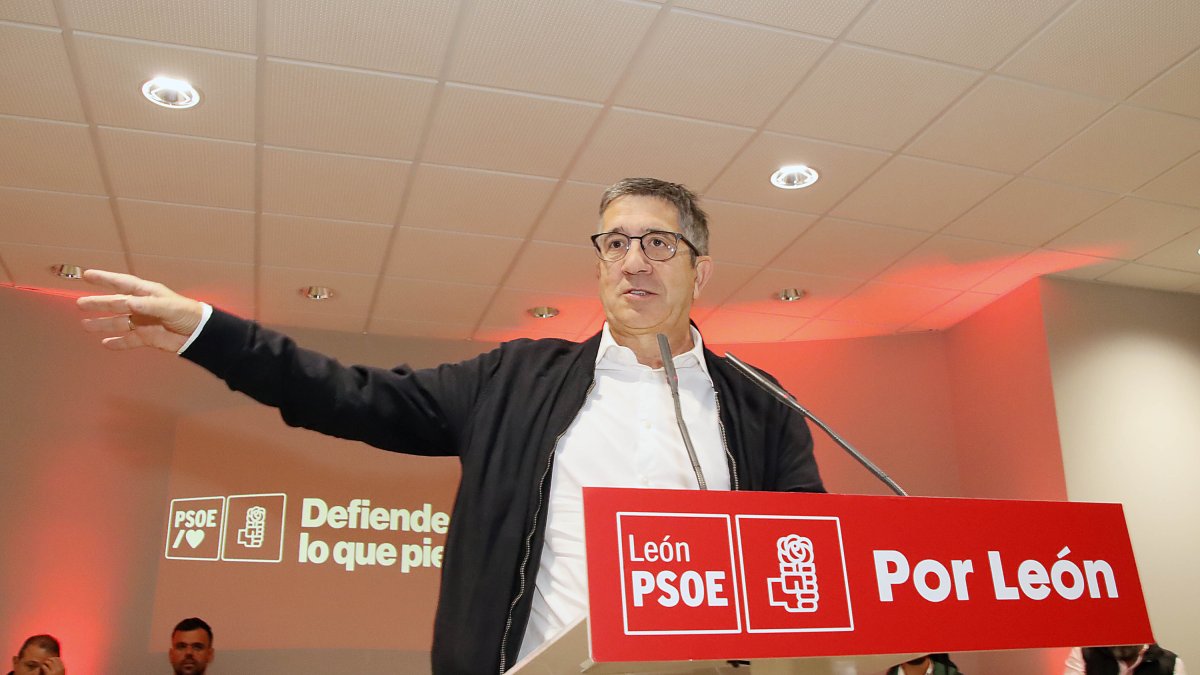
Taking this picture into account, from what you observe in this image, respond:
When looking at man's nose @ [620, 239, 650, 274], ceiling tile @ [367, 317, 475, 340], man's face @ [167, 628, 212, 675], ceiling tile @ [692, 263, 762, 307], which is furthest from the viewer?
ceiling tile @ [367, 317, 475, 340]

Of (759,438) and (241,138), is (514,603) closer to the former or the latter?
(759,438)

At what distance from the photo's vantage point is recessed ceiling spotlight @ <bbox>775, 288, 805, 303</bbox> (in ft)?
18.3

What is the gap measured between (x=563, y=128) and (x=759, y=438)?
254 cm

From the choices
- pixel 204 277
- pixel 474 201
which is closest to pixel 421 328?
pixel 204 277

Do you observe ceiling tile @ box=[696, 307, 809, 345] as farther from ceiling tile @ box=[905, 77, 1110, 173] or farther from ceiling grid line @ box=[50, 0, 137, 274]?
ceiling grid line @ box=[50, 0, 137, 274]

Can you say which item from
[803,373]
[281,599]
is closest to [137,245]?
[281,599]

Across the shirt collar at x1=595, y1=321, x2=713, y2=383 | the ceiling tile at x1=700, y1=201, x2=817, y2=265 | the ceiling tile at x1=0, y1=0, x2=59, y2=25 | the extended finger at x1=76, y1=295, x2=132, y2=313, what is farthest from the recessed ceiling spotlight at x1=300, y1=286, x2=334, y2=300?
the extended finger at x1=76, y1=295, x2=132, y2=313

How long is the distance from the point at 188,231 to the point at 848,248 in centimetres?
331

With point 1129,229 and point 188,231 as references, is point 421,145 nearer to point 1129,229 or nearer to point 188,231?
point 188,231

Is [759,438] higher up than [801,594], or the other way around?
[759,438]

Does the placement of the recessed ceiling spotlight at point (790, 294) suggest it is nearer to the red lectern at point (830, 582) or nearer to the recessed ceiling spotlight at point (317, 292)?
the recessed ceiling spotlight at point (317, 292)

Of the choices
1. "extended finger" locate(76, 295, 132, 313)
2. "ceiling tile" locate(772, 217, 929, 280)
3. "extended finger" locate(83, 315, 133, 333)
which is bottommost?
"extended finger" locate(76, 295, 132, 313)

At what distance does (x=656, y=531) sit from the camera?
36.0 inches

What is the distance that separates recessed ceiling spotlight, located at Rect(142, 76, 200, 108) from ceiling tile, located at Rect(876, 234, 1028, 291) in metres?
3.48
